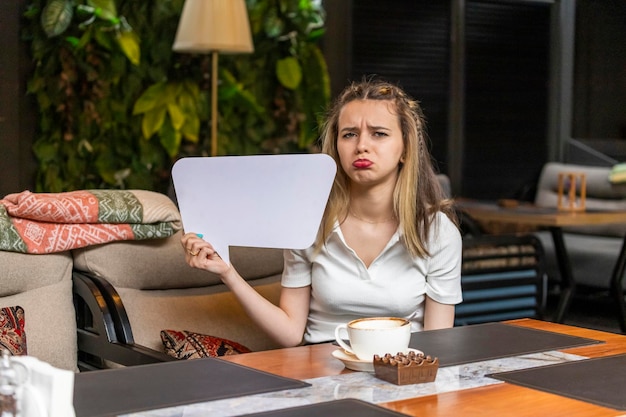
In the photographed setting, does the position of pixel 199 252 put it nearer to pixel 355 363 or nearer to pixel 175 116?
pixel 355 363

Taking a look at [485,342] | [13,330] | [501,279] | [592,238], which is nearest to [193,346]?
[13,330]

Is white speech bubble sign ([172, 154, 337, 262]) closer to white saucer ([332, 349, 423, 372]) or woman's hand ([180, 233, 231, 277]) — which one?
woman's hand ([180, 233, 231, 277])

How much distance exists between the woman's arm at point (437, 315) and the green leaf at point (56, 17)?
3514 millimetres

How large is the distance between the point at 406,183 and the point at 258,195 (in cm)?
51

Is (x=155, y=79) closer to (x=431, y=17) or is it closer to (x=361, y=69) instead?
Result: (x=361, y=69)

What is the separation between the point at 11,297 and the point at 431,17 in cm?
525

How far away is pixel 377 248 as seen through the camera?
8.01 ft

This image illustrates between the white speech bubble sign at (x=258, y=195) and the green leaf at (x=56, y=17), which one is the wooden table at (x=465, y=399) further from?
the green leaf at (x=56, y=17)

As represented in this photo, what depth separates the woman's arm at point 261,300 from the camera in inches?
81.8

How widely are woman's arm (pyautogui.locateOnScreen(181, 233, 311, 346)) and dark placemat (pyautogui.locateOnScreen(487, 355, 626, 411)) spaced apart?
0.67 metres

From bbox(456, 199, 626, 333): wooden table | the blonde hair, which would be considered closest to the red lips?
the blonde hair

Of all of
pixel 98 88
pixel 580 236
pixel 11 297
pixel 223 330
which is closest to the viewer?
pixel 11 297

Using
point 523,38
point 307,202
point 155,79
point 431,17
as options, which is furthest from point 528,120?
point 307,202

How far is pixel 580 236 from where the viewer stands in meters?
6.93
